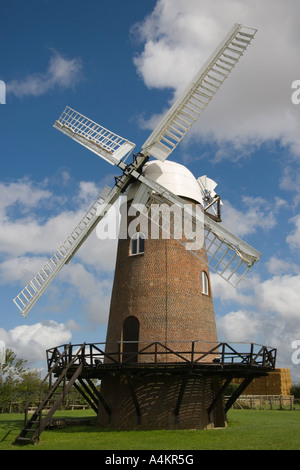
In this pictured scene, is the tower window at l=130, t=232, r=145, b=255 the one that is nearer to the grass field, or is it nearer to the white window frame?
the white window frame

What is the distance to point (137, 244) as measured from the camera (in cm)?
1703

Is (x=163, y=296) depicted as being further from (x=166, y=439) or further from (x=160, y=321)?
(x=166, y=439)

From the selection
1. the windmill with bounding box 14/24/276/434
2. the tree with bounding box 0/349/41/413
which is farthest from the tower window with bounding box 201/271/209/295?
the tree with bounding box 0/349/41/413

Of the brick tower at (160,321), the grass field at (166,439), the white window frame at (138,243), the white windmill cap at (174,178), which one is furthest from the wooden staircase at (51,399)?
the white windmill cap at (174,178)

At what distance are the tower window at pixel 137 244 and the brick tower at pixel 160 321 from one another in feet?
0.13

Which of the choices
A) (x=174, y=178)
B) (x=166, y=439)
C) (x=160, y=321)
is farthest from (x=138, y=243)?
(x=166, y=439)

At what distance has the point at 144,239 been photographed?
16891 mm

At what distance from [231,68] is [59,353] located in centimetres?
1187

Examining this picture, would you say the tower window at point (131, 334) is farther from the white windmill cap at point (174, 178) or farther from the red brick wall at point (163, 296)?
the white windmill cap at point (174, 178)

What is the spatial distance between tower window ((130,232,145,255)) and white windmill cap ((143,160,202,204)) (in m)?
2.12

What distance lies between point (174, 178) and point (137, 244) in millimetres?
2946

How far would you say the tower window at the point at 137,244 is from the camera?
16.9m
